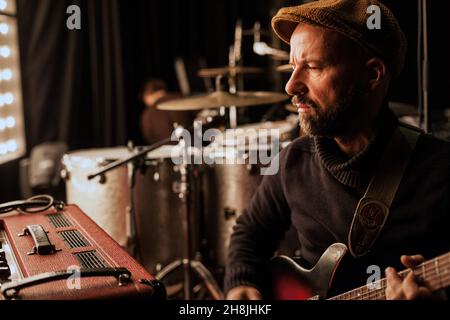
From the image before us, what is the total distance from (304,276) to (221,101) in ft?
4.56

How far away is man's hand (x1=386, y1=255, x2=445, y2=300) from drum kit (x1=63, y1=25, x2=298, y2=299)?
1.64 metres

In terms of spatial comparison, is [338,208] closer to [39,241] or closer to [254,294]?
[254,294]

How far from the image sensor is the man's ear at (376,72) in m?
1.77

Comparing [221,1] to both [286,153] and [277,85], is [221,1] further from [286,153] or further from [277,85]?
[286,153]

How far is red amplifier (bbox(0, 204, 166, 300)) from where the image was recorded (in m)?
1.25

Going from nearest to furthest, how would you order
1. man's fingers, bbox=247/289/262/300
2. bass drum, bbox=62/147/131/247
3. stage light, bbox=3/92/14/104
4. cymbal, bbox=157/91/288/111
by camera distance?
A: 1. man's fingers, bbox=247/289/262/300
2. cymbal, bbox=157/91/288/111
3. bass drum, bbox=62/147/131/247
4. stage light, bbox=3/92/14/104

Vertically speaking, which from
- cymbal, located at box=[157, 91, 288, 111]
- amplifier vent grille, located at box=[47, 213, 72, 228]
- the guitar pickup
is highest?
cymbal, located at box=[157, 91, 288, 111]

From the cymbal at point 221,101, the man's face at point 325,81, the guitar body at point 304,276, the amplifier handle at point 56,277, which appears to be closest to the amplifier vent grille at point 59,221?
the amplifier handle at point 56,277

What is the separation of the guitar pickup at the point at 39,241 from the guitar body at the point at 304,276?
797 millimetres

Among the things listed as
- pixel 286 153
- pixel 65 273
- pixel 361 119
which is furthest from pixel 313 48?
pixel 65 273

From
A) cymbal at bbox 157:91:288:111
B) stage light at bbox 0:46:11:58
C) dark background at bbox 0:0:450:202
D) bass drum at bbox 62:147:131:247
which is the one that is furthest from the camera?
dark background at bbox 0:0:450:202

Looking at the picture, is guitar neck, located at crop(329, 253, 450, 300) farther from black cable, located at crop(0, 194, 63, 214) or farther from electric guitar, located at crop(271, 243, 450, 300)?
black cable, located at crop(0, 194, 63, 214)

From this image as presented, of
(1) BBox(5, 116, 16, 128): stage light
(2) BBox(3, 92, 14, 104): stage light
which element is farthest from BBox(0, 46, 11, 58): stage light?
(1) BBox(5, 116, 16, 128): stage light
